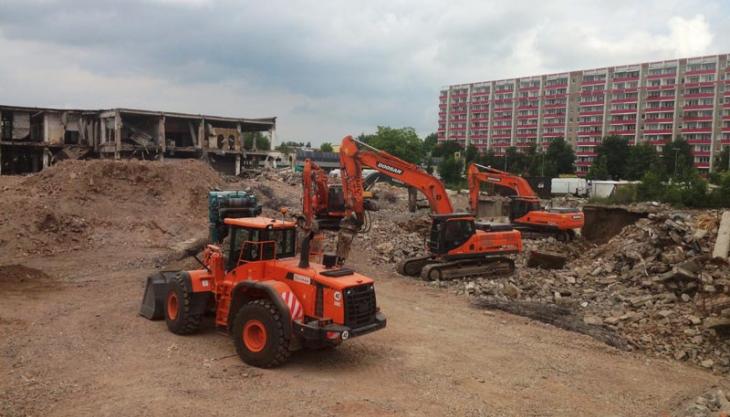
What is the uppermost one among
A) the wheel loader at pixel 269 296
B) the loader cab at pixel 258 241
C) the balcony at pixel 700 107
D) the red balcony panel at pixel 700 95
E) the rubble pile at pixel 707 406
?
the red balcony panel at pixel 700 95

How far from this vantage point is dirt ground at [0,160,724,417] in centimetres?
688

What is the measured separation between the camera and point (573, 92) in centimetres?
9688

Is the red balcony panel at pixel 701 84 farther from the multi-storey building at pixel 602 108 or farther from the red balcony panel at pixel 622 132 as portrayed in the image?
the red balcony panel at pixel 622 132

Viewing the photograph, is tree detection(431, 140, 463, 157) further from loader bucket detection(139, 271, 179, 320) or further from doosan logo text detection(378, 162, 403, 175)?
loader bucket detection(139, 271, 179, 320)

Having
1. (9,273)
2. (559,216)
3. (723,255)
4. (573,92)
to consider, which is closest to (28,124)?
(9,273)

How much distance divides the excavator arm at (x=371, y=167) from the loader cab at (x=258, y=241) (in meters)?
6.50

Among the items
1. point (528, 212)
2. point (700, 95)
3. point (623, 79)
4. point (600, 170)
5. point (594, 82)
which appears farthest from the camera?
point (594, 82)

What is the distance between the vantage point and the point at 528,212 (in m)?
25.6

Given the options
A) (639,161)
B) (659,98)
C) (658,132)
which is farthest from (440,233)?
(659,98)

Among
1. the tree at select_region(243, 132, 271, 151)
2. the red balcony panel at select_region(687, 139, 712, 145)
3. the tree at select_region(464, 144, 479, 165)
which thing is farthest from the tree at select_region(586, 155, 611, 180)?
the tree at select_region(243, 132, 271, 151)

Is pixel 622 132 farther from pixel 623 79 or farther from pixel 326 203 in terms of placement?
pixel 326 203

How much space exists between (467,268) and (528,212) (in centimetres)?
1022

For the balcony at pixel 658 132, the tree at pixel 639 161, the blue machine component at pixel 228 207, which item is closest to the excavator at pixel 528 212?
the blue machine component at pixel 228 207

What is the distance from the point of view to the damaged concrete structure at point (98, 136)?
31922mm
